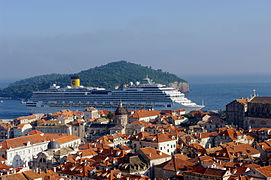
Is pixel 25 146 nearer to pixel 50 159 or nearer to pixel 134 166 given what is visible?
pixel 50 159

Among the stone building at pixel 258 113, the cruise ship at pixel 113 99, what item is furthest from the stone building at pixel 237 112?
the cruise ship at pixel 113 99

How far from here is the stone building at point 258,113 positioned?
241 feet

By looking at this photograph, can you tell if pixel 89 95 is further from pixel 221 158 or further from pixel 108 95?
pixel 221 158

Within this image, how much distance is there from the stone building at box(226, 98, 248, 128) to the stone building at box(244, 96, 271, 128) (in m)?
1.30

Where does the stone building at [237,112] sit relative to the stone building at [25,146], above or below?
above

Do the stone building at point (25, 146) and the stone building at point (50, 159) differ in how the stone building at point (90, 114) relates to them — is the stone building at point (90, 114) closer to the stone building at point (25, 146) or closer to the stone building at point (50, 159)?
the stone building at point (25, 146)

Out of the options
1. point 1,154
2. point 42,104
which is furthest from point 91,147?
point 42,104

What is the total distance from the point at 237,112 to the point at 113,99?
76.0 metres

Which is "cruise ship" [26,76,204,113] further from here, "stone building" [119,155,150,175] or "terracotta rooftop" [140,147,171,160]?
"stone building" [119,155,150,175]

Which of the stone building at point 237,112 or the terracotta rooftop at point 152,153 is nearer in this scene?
the terracotta rooftop at point 152,153

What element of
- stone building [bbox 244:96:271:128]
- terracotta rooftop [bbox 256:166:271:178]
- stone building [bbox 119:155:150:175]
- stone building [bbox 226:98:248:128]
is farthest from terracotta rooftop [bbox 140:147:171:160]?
stone building [bbox 226:98:248:128]

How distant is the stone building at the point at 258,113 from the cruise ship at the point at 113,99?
5905 cm

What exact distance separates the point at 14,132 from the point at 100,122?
628 inches

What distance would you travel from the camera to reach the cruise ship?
14312cm
